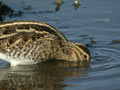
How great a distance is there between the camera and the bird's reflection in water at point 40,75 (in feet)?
20.3

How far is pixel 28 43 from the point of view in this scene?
278 inches

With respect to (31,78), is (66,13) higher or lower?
higher

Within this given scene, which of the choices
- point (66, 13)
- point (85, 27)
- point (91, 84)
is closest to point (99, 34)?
point (85, 27)

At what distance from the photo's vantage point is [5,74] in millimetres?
6848

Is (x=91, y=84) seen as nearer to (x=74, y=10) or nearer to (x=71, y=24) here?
(x=71, y=24)

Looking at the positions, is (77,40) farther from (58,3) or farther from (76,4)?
(58,3)

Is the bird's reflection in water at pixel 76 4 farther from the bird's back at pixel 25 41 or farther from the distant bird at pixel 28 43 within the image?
the bird's back at pixel 25 41

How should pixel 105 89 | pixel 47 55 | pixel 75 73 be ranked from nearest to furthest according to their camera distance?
pixel 105 89
pixel 75 73
pixel 47 55

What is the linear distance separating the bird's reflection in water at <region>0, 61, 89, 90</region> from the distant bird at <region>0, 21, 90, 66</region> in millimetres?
147

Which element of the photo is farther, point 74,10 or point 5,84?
point 74,10

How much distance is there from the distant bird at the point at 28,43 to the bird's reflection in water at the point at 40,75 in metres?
0.15

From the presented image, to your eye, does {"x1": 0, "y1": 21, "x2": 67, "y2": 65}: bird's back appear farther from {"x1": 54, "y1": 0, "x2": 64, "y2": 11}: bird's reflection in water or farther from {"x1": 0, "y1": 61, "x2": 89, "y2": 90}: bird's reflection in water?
{"x1": 54, "y1": 0, "x2": 64, "y2": 11}: bird's reflection in water

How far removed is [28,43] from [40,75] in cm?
63

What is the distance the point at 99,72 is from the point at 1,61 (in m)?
1.92
